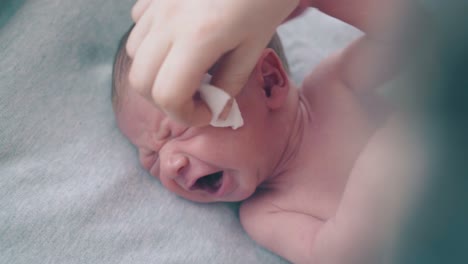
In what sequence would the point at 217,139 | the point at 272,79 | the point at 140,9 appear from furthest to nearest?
the point at 272,79 → the point at 217,139 → the point at 140,9

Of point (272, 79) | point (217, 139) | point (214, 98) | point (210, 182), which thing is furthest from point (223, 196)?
point (214, 98)

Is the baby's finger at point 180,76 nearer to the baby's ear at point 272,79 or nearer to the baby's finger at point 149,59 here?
the baby's finger at point 149,59

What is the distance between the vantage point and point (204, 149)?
0.86 m

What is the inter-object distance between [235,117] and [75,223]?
1.43 ft

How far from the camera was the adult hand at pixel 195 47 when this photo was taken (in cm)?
57

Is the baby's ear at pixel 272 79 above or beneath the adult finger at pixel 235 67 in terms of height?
beneath

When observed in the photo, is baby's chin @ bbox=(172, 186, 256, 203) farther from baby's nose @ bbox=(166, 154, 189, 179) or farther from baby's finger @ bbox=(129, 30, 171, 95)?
baby's finger @ bbox=(129, 30, 171, 95)

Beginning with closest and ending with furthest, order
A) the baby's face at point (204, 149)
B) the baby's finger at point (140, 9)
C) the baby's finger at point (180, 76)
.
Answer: the baby's finger at point (180, 76) < the baby's finger at point (140, 9) < the baby's face at point (204, 149)

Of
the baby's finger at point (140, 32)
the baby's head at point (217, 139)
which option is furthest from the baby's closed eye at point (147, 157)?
the baby's finger at point (140, 32)

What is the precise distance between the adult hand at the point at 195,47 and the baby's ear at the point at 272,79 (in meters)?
0.29

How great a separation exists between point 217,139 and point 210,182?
0.16 meters

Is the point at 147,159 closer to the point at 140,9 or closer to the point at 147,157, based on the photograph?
the point at 147,157

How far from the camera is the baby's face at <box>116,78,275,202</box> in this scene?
86cm

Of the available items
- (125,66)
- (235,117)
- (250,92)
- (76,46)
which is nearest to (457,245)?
(235,117)
